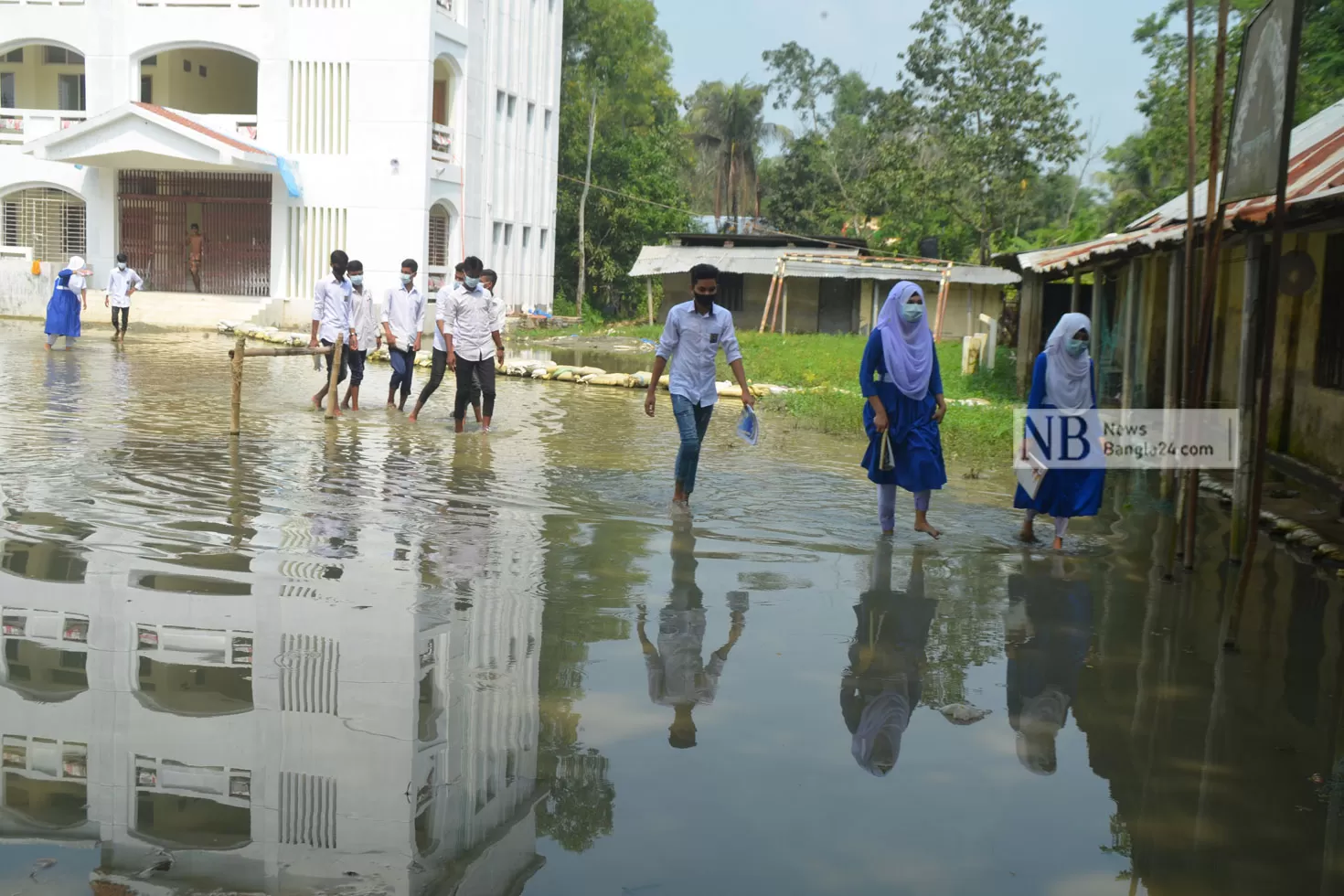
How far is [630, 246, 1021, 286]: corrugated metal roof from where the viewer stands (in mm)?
37625

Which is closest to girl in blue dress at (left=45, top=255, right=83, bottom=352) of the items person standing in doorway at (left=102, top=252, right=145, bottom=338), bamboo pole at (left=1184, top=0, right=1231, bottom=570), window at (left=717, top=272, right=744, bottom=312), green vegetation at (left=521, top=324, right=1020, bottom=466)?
person standing in doorway at (left=102, top=252, right=145, bottom=338)

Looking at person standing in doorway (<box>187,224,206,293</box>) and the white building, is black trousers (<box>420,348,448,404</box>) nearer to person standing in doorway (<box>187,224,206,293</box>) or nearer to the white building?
the white building

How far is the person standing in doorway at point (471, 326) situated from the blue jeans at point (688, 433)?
3720 millimetres

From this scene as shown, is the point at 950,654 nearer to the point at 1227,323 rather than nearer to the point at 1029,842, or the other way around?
the point at 1029,842

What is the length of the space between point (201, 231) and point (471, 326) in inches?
944

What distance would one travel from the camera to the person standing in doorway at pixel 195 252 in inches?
1316

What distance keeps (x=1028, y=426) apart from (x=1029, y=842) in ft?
16.1

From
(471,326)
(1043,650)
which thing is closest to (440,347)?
(471,326)

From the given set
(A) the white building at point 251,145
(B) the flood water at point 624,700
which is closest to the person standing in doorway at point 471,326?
(B) the flood water at point 624,700

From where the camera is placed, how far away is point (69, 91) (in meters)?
36.3

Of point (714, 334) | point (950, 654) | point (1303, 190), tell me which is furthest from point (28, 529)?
point (1303, 190)

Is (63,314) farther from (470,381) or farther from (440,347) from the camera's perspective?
(470,381)

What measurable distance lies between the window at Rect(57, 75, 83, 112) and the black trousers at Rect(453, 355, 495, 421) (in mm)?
28120

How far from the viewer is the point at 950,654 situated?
598 centimetres
